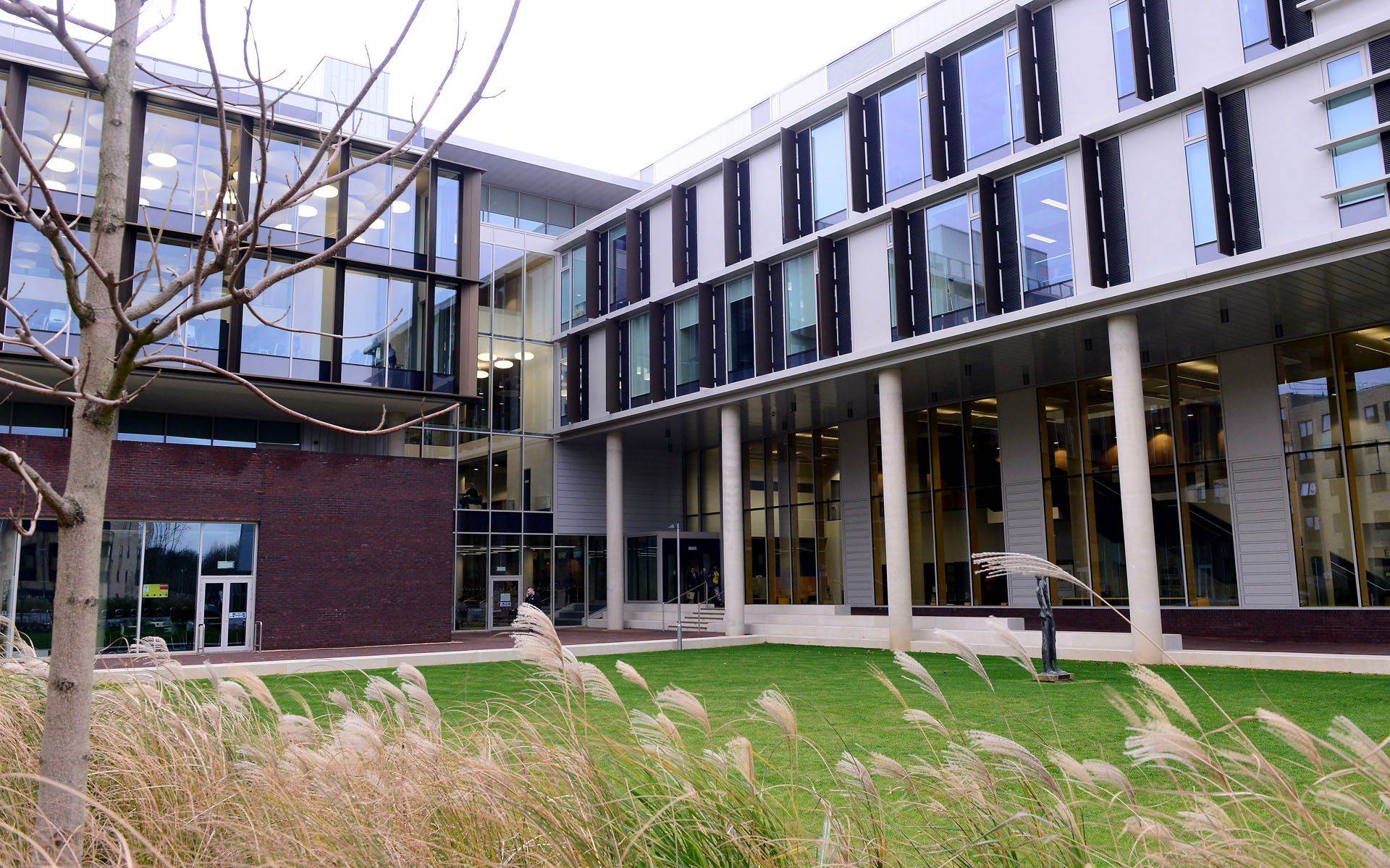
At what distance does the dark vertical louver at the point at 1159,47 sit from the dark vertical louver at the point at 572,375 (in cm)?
1953

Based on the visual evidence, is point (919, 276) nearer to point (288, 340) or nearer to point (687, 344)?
point (687, 344)

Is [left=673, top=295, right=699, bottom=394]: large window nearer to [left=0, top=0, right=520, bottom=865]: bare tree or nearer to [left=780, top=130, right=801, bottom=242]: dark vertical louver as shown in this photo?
[left=780, top=130, right=801, bottom=242]: dark vertical louver

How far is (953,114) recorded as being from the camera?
22516 mm

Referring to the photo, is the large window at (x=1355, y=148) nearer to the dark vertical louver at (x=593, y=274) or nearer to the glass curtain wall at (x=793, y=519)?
the glass curtain wall at (x=793, y=519)

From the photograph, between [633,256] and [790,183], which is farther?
[633,256]

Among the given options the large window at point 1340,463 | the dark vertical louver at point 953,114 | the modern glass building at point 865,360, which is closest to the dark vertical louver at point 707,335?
the modern glass building at point 865,360

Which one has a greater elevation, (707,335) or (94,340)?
(707,335)

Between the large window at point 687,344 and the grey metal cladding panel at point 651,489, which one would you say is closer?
the large window at point 687,344

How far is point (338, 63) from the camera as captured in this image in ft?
109

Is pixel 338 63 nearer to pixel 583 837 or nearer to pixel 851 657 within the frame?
pixel 851 657

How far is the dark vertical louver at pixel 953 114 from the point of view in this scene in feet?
73.4

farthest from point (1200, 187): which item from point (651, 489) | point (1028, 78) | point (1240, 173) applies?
point (651, 489)

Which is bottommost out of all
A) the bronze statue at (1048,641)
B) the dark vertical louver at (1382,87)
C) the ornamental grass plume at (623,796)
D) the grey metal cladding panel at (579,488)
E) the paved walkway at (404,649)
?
the paved walkway at (404,649)

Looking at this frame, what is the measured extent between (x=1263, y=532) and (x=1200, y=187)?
27.7ft
